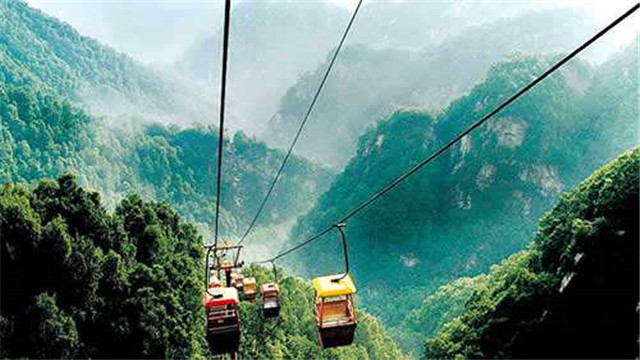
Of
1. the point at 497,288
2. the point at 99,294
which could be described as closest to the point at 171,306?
the point at 99,294

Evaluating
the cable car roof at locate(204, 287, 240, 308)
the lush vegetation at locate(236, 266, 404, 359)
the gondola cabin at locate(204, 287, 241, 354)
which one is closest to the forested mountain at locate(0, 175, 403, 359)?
the lush vegetation at locate(236, 266, 404, 359)

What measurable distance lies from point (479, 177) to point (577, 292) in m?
125

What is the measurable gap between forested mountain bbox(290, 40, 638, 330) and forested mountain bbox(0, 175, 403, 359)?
97578 millimetres

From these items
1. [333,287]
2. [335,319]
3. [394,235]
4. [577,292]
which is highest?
[394,235]

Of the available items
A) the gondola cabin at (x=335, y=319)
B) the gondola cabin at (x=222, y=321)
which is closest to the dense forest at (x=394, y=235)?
the gondola cabin at (x=222, y=321)

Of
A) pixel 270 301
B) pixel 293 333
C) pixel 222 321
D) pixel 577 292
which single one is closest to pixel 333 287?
pixel 222 321

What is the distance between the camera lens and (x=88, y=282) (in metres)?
29.9

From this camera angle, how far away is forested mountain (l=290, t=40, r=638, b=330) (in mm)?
148875

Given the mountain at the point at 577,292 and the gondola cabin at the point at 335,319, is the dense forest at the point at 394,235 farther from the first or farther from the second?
the gondola cabin at the point at 335,319

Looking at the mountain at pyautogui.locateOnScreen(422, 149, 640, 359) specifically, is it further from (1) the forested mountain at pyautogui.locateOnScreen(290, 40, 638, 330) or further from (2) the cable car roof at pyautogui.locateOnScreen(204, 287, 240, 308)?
(1) the forested mountain at pyautogui.locateOnScreen(290, 40, 638, 330)

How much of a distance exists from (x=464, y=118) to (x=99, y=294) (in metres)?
153

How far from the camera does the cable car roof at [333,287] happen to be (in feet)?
45.6

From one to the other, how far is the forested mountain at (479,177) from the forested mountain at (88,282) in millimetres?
97578

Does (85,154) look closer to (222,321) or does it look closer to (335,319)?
(222,321)
